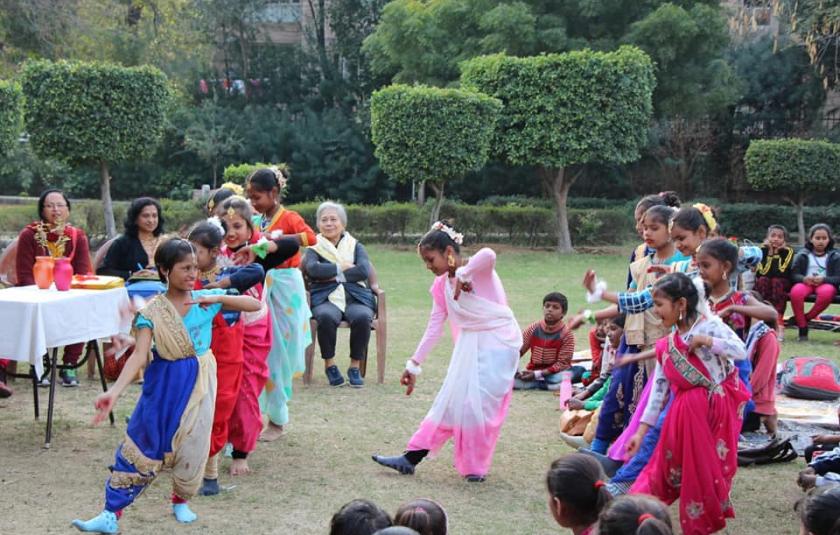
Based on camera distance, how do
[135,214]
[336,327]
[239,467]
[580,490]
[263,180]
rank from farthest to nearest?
[336,327], [135,214], [263,180], [239,467], [580,490]

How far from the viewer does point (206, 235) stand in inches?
207

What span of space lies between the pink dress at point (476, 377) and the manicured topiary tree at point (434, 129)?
1490 cm

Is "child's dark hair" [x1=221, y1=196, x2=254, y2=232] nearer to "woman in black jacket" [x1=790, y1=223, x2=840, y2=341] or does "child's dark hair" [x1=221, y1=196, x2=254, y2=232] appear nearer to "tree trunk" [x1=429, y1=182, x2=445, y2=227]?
"woman in black jacket" [x1=790, y1=223, x2=840, y2=341]

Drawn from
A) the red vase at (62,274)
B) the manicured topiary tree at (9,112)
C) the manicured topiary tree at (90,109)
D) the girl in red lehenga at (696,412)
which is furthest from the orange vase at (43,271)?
the manicured topiary tree at (90,109)

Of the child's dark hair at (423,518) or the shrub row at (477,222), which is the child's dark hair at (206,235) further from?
the shrub row at (477,222)

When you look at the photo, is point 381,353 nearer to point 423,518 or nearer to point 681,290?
point 681,290

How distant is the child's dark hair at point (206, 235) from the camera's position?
5258mm

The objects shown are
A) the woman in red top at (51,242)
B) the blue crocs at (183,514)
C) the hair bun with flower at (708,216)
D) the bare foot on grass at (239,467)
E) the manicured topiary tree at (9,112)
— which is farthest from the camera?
the manicured topiary tree at (9,112)

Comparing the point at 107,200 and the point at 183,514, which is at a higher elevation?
the point at 107,200

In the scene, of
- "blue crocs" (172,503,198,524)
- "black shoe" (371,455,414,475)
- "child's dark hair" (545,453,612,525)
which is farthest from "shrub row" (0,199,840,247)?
"child's dark hair" (545,453,612,525)

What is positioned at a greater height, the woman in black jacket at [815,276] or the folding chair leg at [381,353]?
the woman in black jacket at [815,276]

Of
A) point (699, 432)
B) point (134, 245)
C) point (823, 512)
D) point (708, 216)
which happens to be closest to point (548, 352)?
point (708, 216)

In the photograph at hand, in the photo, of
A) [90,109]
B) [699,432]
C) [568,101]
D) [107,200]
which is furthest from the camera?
[568,101]

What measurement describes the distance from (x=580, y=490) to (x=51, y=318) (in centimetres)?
397
